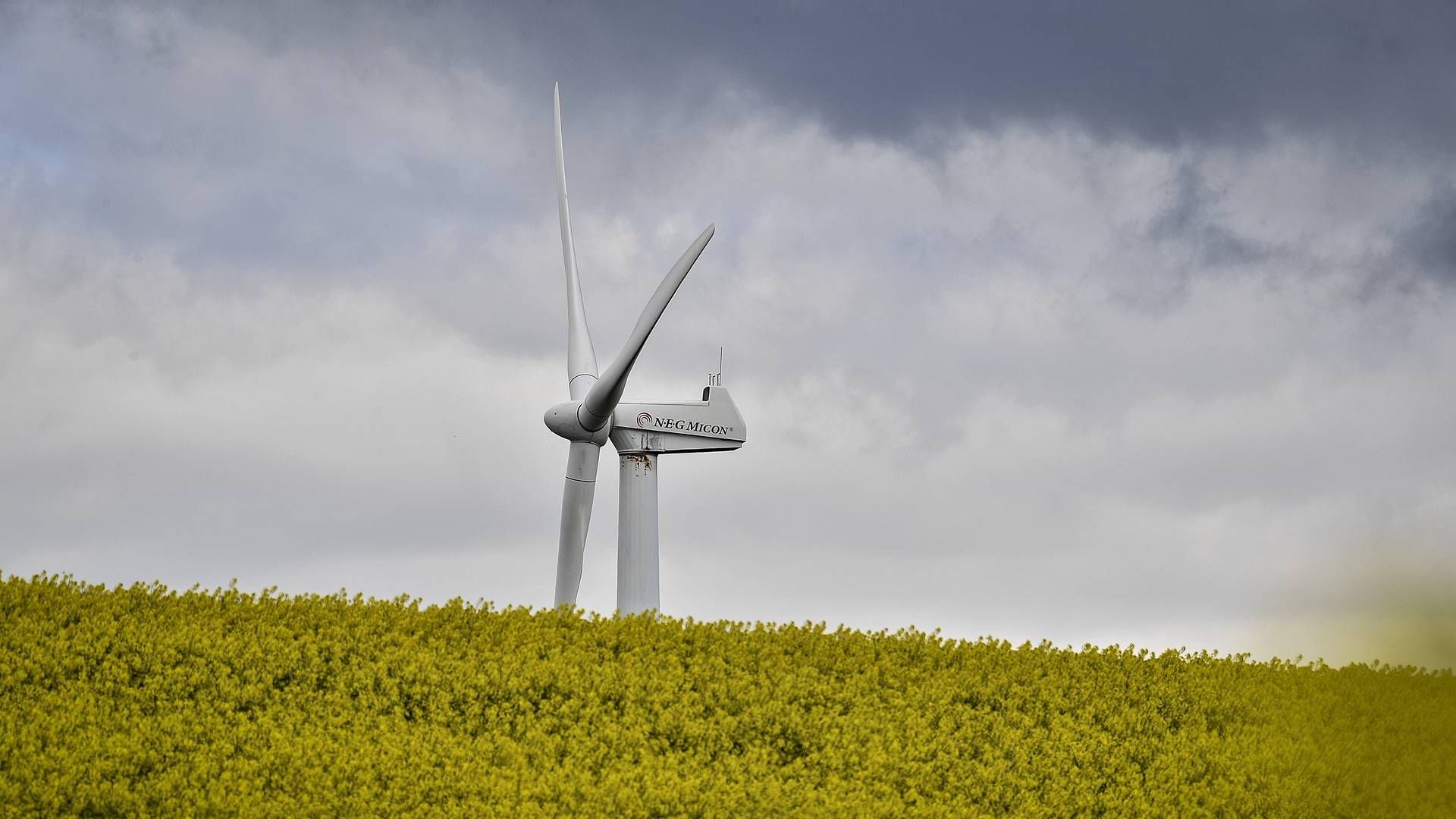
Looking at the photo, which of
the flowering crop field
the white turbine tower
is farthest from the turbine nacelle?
the flowering crop field

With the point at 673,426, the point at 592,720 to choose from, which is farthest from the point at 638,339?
the point at 592,720

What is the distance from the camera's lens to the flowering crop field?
888 cm

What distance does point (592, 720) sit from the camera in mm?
9844

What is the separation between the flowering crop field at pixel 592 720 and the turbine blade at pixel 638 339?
465 cm

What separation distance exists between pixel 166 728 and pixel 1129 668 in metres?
8.80

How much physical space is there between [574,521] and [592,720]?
6941mm

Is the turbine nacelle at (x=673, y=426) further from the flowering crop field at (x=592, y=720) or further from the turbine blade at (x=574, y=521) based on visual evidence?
the flowering crop field at (x=592, y=720)

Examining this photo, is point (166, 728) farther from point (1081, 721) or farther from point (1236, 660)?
point (1236, 660)

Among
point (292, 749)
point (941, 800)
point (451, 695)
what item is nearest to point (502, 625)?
point (451, 695)

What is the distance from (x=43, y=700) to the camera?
31.5 feet

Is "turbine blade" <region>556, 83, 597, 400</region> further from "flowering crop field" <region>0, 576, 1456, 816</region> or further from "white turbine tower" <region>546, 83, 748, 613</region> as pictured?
"flowering crop field" <region>0, 576, 1456, 816</region>

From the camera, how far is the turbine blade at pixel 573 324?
1767cm

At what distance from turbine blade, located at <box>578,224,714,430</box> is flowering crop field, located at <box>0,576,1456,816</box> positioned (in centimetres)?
465

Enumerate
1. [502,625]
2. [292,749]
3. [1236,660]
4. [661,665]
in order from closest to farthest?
1. [292,749]
2. [661,665]
3. [502,625]
4. [1236,660]
